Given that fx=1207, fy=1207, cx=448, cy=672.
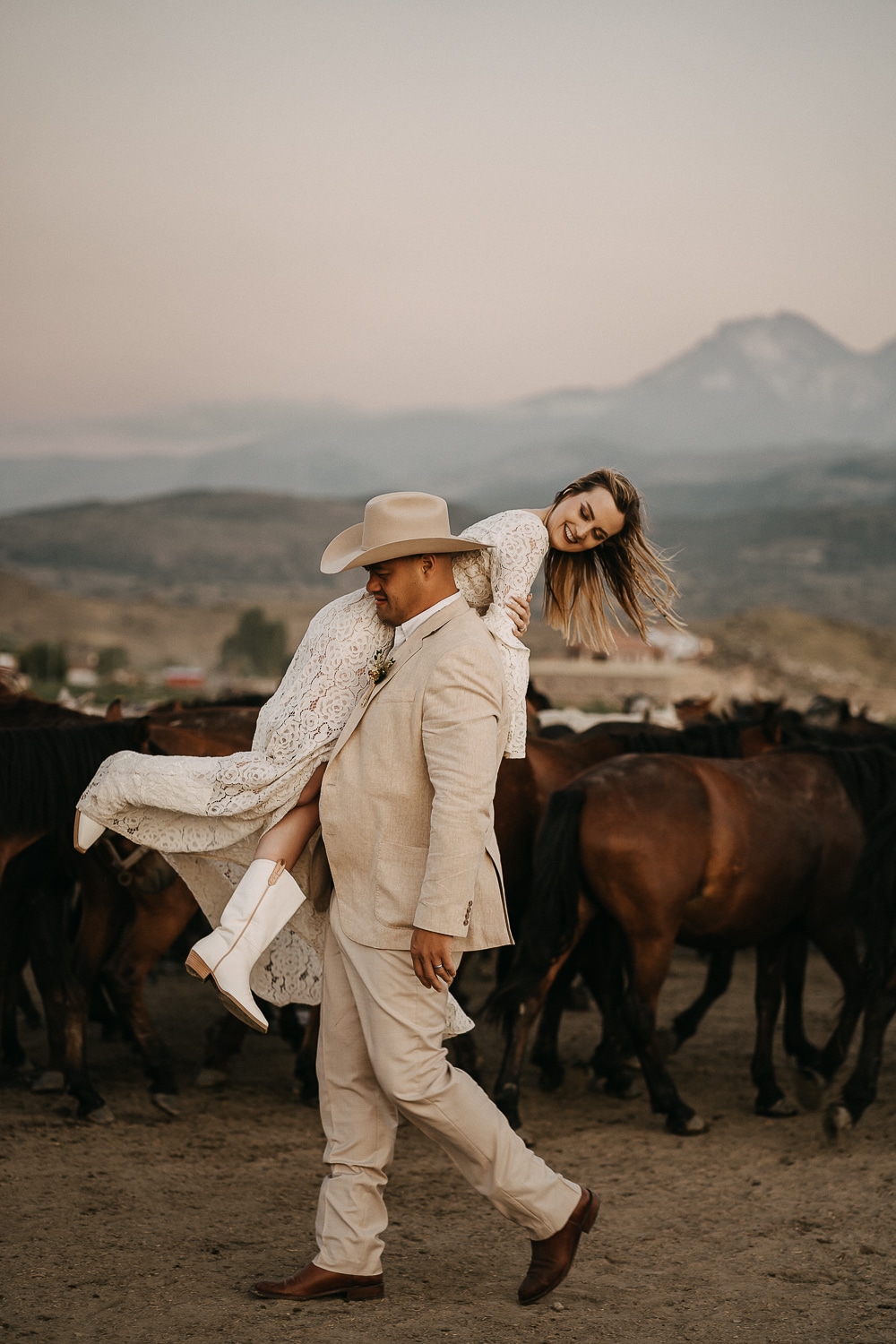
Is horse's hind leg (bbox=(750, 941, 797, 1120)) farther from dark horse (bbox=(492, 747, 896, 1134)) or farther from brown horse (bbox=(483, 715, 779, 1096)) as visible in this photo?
brown horse (bbox=(483, 715, 779, 1096))

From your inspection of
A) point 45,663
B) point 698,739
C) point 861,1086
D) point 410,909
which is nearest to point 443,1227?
point 410,909

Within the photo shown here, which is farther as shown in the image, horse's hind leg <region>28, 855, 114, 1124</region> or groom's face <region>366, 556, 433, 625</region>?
horse's hind leg <region>28, 855, 114, 1124</region>

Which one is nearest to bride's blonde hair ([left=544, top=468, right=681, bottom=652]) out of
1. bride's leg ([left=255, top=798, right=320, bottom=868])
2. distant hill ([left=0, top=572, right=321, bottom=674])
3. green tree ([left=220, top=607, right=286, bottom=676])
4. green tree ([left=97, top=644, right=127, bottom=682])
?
bride's leg ([left=255, top=798, right=320, bottom=868])

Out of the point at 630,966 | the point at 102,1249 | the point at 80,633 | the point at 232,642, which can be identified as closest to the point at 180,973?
the point at 630,966

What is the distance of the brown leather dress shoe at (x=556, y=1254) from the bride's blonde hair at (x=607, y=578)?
1.81 meters

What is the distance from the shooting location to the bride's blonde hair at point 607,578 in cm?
416

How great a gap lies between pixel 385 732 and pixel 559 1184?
1.36 metres

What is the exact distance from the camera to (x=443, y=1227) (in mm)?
4352

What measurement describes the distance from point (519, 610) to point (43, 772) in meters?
2.46

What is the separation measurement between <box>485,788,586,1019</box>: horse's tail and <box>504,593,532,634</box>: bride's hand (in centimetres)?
206

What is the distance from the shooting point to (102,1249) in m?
3.94

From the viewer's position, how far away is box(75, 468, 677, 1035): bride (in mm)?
3367

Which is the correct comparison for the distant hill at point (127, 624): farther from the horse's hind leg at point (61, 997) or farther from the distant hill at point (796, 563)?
the horse's hind leg at point (61, 997)

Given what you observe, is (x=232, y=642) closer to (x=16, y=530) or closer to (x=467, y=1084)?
(x=467, y=1084)
